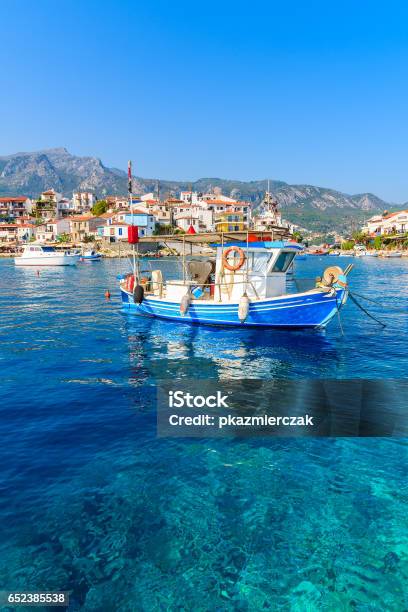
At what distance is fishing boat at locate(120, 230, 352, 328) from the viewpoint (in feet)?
58.2

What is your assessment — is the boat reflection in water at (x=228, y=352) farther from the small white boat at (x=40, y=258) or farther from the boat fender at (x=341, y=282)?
the small white boat at (x=40, y=258)

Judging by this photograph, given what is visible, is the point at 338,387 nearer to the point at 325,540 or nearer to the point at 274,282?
the point at 325,540

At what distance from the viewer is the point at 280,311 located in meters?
18.1

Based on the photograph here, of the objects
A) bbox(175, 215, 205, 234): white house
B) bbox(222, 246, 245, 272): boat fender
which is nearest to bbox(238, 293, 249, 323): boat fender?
bbox(222, 246, 245, 272): boat fender

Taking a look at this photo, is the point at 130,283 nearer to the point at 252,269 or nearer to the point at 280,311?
the point at 252,269

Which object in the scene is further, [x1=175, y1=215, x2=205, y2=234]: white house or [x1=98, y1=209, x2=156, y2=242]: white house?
[x1=175, y1=215, x2=205, y2=234]: white house

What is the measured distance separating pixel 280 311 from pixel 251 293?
198 centimetres

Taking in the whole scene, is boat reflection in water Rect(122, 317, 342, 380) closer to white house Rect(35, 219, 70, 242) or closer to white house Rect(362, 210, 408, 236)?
white house Rect(35, 219, 70, 242)

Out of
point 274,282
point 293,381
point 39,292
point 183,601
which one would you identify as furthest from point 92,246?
point 183,601

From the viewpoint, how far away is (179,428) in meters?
9.45

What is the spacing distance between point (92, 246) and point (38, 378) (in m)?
93.0

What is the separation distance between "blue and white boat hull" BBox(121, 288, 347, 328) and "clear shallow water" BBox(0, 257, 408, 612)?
5277 millimetres

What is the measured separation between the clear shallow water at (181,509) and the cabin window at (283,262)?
7.36 m

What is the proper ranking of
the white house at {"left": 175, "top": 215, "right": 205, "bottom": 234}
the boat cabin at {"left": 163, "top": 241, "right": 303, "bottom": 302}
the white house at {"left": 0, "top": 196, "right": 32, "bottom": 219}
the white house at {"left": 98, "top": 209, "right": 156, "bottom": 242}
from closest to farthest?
the boat cabin at {"left": 163, "top": 241, "right": 303, "bottom": 302}
the white house at {"left": 98, "top": 209, "right": 156, "bottom": 242}
the white house at {"left": 175, "top": 215, "right": 205, "bottom": 234}
the white house at {"left": 0, "top": 196, "right": 32, "bottom": 219}
